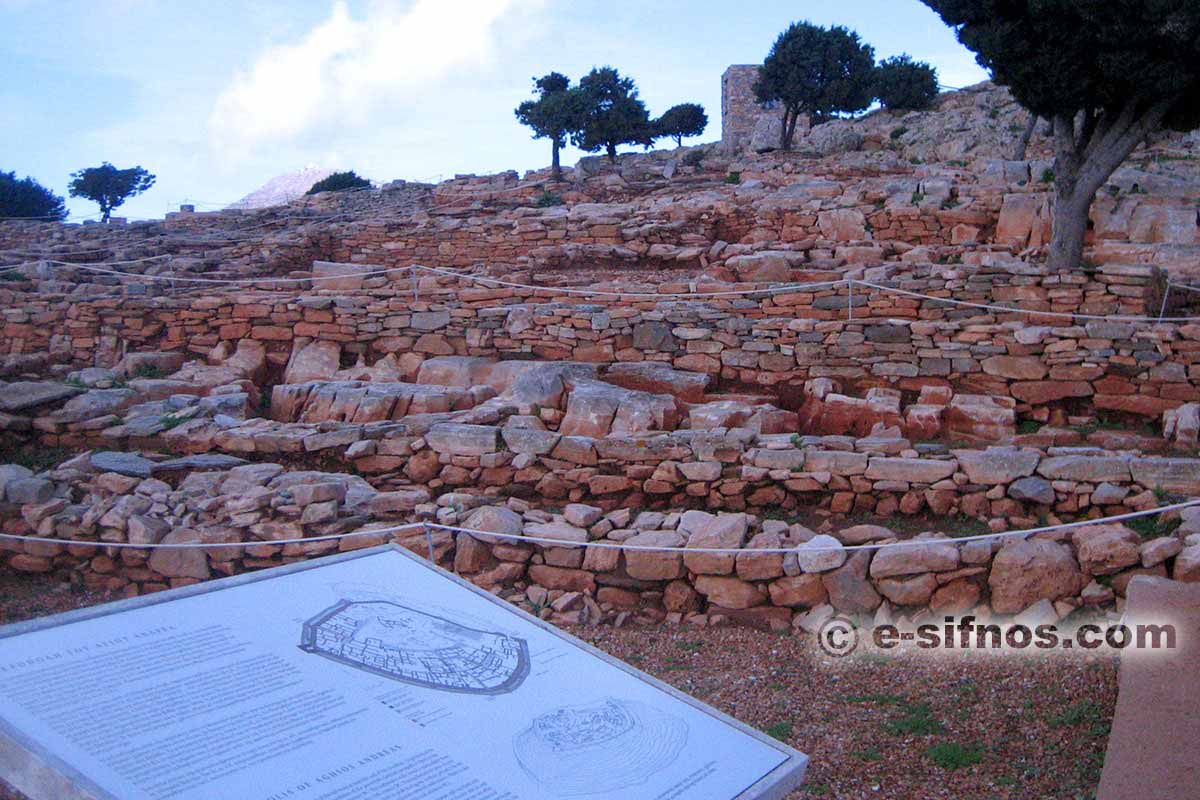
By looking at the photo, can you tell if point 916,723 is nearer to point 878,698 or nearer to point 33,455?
point 878,698

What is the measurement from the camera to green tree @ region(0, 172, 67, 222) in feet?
104

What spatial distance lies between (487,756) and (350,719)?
0.42 m

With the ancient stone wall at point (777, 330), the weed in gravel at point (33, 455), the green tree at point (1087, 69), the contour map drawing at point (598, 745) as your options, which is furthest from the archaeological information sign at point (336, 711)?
the green tree at point (1087, 69)

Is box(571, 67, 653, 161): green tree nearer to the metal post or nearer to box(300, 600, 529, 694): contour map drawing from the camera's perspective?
the metal post

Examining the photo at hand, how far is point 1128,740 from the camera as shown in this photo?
3764 mm

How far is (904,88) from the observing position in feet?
104

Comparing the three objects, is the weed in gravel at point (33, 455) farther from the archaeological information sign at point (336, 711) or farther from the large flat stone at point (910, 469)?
the large flat stone at point (910, 469)

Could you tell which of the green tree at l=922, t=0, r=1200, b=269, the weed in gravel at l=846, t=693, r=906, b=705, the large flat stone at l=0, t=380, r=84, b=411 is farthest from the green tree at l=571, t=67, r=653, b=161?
the weed in gravel at l=846, t=693, r=906, b=705

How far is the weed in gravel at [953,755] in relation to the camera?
4.12 m

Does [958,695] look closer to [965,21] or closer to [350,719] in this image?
[350,719]

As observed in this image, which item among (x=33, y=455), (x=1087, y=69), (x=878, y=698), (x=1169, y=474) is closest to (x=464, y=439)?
(x=878, y=698)

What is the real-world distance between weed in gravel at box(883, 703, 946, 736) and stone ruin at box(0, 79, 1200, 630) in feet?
3.16

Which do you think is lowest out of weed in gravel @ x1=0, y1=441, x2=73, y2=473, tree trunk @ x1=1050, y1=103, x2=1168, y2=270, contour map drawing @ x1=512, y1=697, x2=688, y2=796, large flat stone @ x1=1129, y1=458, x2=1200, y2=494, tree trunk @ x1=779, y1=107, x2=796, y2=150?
weed in gravel @ x1=0, y1=441, x2=73, y2=473

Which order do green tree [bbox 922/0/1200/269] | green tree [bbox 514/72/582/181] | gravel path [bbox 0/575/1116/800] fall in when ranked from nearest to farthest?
1. gravel path [bbox 0/575/1116/800]
2. green tree [bbox 922/0/1200/269]
3. green tree [bbox 514/72/582/181]
